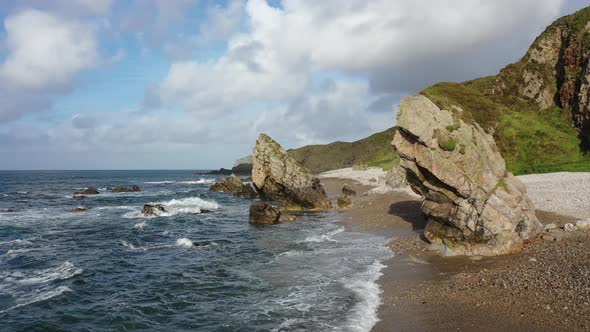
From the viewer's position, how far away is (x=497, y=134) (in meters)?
78.5

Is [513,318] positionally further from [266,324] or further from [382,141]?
[382,141]

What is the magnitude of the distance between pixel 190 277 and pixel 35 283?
9362 millimetres

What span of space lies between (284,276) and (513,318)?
13168mm

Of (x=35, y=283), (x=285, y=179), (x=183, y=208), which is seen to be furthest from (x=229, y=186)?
(x=35, y=283)

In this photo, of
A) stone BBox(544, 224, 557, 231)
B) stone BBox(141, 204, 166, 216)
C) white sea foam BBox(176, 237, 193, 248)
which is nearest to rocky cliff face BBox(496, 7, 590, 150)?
stone BBox(544, 224, 557, 231)

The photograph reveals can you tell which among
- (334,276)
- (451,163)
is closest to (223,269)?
(334,276)

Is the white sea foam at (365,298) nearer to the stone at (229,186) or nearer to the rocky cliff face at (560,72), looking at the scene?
the rocky cliff face at (560,72)

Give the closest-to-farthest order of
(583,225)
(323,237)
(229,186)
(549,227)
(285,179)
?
(583,225), (549,227), (323,237), (285,179), (229,186)

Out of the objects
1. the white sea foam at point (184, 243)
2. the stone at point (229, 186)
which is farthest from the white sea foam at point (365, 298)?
the stone at point (229, 186)

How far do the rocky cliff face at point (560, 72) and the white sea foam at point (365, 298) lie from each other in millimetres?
65283

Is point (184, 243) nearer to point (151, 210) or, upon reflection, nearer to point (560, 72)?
point (151, 210)

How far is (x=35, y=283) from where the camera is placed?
24.3 m

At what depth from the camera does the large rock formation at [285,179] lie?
58.6 meters

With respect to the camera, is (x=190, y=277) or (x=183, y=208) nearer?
(x=190, y=277)
